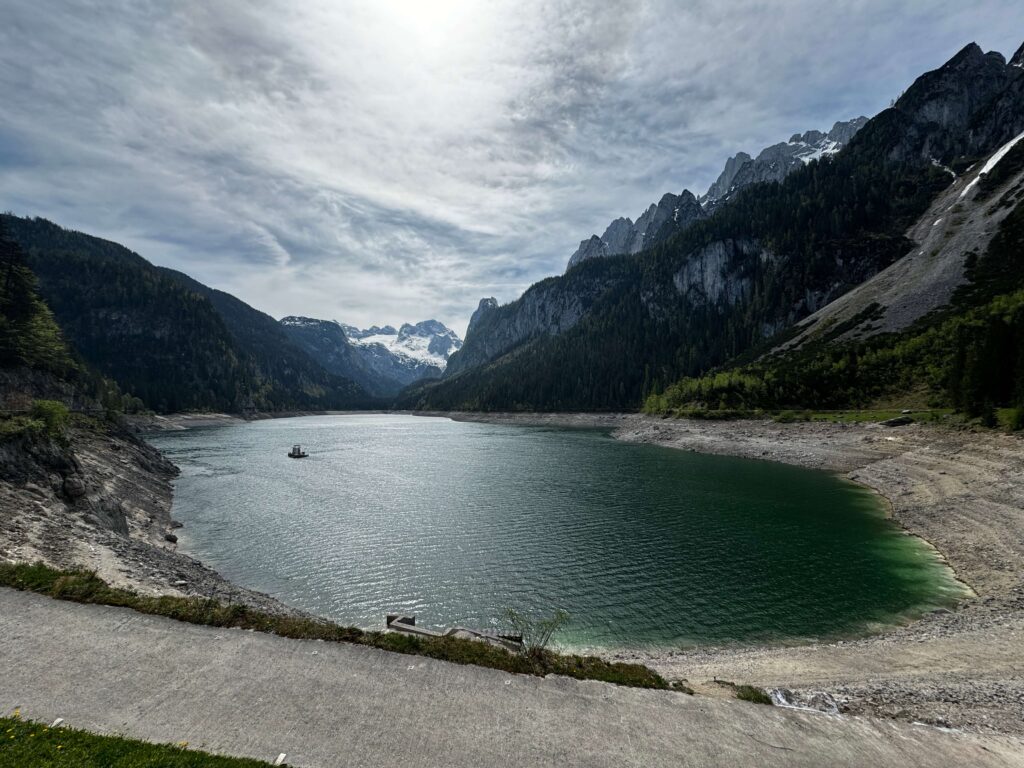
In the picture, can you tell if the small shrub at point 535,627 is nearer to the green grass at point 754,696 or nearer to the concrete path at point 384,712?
the concrete path at point 384,712

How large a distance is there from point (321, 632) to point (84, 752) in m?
6.27

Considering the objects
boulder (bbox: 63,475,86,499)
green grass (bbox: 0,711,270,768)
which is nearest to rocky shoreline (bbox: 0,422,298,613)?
boulder (bbox: 63,475,86,499)

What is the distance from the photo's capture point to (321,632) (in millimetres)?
14023

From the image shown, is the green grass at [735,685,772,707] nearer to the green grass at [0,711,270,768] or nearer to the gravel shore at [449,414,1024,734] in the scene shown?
the gravel shore at [449,414,1024,734]

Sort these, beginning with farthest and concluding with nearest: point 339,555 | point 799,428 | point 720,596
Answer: point 799,428, point 339,555, point 720,596

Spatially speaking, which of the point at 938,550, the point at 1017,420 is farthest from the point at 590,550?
the point at 1017,420

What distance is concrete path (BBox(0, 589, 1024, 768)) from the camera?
31.4 ft

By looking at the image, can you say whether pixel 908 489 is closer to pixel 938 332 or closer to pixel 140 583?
pixel 140 583

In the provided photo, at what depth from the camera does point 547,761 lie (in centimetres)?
952

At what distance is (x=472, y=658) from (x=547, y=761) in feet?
13.9

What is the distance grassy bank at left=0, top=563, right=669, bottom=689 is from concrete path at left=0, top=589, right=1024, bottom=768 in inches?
18.1

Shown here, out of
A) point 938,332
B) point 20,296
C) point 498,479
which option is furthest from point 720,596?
point 20,296

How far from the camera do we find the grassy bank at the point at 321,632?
13180 millimetres

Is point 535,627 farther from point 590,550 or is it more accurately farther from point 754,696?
point 590,550
